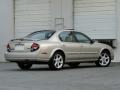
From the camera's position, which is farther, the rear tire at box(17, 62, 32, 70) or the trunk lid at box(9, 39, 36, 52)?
the rear tire at box(17, 62, 32, 70)

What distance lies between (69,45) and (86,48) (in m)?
0.91

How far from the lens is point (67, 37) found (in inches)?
683

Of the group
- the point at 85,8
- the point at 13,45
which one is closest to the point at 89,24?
the point at 85,8

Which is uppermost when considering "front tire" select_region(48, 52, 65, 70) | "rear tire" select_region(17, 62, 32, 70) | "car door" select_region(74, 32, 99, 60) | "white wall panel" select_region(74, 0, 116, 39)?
"white wall panel" select_region(74, 0, 116, 39)

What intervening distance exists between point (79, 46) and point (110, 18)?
5.00 m

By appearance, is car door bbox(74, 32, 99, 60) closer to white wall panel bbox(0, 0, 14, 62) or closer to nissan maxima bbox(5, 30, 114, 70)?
nissan maxima bbox(5, 30, 114, 70)

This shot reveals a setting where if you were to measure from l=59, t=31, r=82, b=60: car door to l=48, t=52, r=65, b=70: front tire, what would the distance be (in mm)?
297

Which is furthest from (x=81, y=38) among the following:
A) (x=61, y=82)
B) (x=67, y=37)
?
(x=61, y=82)

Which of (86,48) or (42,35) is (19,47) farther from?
(86,48)

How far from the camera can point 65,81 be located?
12664 millimetres

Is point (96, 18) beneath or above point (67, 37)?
above

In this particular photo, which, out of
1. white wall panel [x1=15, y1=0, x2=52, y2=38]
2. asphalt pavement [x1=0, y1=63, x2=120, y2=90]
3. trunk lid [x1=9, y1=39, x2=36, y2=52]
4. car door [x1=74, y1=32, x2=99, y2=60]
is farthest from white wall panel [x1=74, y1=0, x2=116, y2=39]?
asphalt pavement [x1=0, y1=63, x2=120, y2=90]

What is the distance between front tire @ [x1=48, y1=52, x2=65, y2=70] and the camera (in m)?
16.4

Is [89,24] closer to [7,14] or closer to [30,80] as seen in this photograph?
[7,14]
